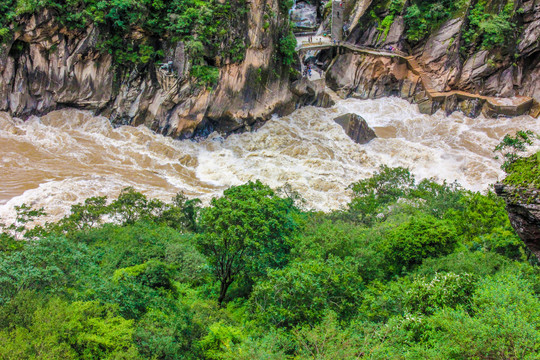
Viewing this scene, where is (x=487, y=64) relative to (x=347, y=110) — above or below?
above

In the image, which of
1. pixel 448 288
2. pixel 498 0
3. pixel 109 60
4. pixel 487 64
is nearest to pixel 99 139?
pixel 109 60

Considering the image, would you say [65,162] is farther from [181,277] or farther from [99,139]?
[181,277]

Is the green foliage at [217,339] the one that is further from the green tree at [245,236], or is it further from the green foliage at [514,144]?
the green foliage at [514,144]

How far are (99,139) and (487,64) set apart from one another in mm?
34189

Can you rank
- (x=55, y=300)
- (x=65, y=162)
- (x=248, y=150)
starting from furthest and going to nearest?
(x=248, y=150) → (x=65, y=162) → (x=55, y=300)

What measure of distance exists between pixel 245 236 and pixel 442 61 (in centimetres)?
3370

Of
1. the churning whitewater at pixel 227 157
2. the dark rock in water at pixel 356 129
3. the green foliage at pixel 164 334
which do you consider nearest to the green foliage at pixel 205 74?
the churning whitewater at pixel 227 157

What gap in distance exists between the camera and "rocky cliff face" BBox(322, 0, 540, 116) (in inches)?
1430

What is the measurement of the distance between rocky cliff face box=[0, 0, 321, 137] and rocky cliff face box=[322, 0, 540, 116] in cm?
951

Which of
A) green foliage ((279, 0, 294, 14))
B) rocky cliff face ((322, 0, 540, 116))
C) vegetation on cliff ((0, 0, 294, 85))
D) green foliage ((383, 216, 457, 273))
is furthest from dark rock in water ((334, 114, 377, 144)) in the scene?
green foliage ((383, 216, 457, 273))

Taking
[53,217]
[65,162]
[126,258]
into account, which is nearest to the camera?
[126,258]

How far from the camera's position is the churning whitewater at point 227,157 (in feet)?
78.9

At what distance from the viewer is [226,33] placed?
29844mm

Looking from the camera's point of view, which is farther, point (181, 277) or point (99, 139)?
point (99, 139)
